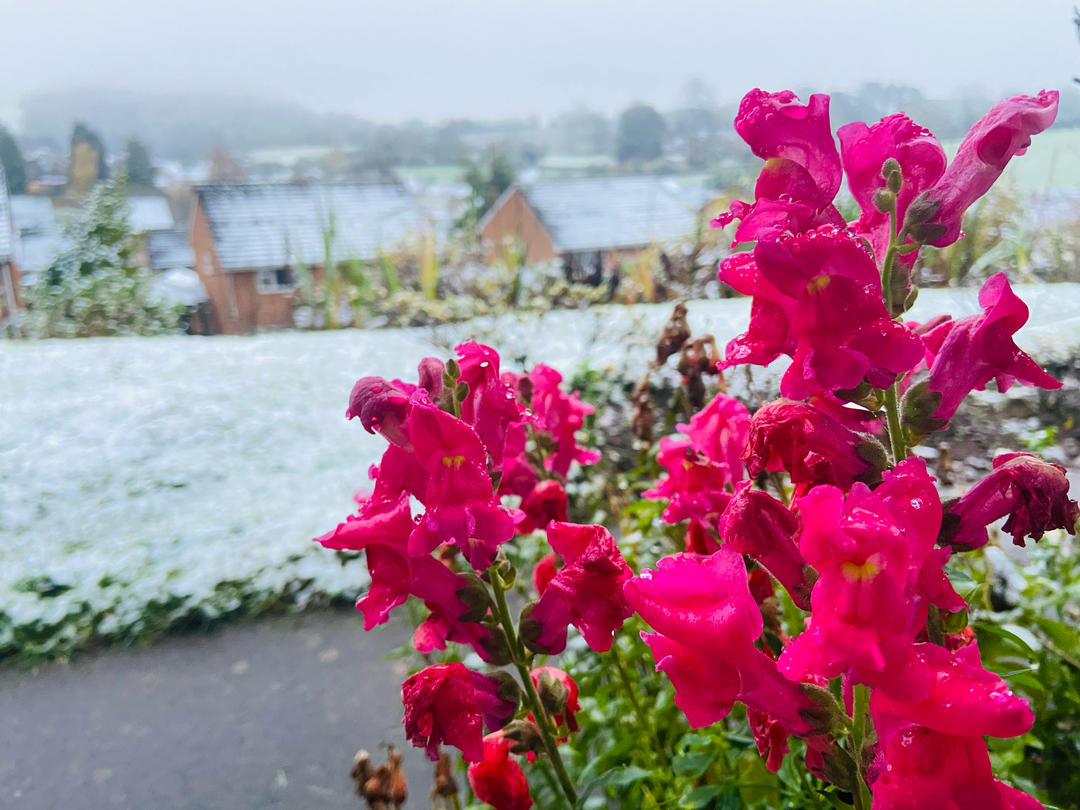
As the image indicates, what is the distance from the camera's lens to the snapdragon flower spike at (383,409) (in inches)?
20.4

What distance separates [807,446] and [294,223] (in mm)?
3613

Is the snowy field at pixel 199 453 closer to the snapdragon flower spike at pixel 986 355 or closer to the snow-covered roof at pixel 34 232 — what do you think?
the snow-covered roof at pixel 34 232

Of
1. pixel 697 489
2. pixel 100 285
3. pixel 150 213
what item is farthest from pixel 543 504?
pixel 150 213

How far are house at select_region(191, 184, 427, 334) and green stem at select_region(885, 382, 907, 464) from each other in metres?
3.42

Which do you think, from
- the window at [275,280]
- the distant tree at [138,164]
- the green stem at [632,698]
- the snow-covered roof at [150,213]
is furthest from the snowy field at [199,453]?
the green stem at [632,698]

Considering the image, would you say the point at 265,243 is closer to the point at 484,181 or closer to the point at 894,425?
the point at 484,181

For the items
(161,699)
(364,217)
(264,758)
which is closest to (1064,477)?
(264,758)

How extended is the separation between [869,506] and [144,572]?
1989 millimetres

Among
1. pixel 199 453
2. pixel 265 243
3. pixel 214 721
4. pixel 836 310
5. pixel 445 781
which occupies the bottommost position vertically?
pixel 214 721

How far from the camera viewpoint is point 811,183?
0.46 meters

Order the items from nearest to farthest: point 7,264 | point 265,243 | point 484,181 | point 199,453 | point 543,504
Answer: point 543,504, point 199,453, point 7,264, point 265,243, point 484,181

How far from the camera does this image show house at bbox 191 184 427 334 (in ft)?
11.9

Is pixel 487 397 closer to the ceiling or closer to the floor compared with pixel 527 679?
closer to the ceiling

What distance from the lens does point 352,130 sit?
3.75 m
